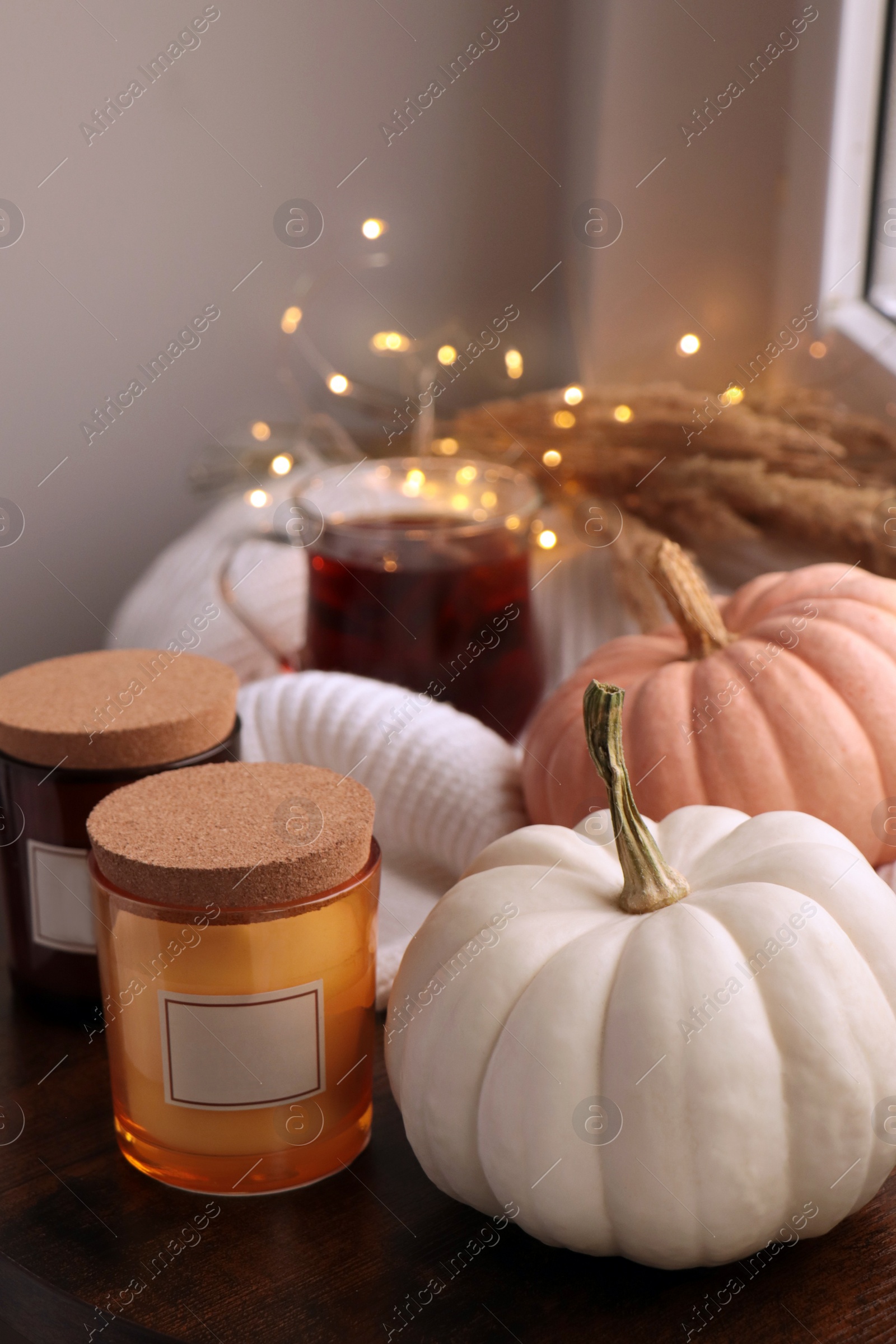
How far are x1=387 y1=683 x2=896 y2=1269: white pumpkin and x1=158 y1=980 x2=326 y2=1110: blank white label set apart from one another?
4 cm

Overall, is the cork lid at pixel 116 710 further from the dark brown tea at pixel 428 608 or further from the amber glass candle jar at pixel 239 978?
the dark brown tea at pixel 428 608

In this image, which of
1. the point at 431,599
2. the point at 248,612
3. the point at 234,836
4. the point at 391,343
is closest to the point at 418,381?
the point at 391,343

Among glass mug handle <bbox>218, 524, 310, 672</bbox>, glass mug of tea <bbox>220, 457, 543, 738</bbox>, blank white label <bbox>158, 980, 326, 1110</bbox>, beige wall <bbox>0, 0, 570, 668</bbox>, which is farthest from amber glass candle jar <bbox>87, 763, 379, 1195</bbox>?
beige wall <bbox>0, 0, 570, 668</bbox>

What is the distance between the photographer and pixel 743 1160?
388 mm

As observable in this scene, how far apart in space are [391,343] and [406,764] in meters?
0.71

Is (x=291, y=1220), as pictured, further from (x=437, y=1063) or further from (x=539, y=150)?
(x=539, y=150)

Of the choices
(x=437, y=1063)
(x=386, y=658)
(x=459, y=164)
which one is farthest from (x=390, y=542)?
(x=459, y=164)

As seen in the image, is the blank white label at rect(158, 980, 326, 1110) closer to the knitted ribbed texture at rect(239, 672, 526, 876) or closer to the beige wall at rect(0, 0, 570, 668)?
the knitted ribbed texture at rect(239, 672, 526, 876)

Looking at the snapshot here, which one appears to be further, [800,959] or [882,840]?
[882,840]

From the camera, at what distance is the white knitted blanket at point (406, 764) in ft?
2.24

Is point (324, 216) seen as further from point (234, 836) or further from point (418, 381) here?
point (234, 836)

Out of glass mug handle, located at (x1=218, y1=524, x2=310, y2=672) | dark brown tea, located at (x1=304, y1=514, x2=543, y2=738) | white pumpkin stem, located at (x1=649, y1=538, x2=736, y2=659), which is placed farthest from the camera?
glass mug handle, located at (x1=218, y1=524, x2=310, y2=672)

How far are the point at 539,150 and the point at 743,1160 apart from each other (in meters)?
1.44

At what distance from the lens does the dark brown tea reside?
81 centimetres
